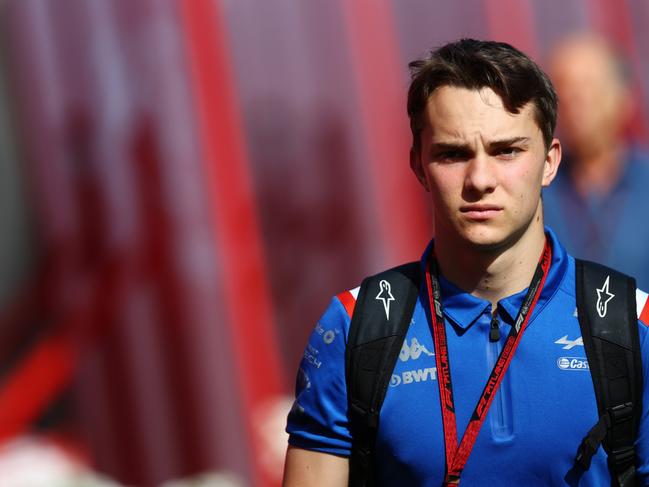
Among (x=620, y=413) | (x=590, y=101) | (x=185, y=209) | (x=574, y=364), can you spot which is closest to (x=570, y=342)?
(x=574, y=364)

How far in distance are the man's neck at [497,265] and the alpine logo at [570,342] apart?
0.41ft

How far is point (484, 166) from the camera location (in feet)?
6.97

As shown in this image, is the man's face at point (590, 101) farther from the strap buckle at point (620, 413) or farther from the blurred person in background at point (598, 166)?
the strap buckle at point (620, 413)

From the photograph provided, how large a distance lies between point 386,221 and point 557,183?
69 centimetres

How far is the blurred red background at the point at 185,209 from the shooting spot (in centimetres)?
455

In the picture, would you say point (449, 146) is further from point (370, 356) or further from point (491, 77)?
point (370, 356)

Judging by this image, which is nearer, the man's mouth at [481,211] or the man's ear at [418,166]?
the man's mouth at [481,211]

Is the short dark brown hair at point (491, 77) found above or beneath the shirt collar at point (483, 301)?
above

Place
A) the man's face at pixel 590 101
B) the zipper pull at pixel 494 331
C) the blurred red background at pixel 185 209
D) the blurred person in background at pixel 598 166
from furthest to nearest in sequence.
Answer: the man's face at pixel 590 101
the blurred red background at pixel 185 209
the blurred person in background at pixel 598 166
the zipper pull at pixel 494 331

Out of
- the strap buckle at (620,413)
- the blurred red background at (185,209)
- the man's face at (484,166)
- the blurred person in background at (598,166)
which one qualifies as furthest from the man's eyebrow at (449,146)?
the blurred red background at (185,209)

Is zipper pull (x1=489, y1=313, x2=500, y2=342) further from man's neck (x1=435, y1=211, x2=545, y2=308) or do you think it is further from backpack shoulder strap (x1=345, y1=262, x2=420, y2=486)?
backpack shoulder strap (x1=345, y1=262, x2=420, y2=486)

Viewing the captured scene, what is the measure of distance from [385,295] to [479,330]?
19 centimetres

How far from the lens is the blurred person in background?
14.4ft

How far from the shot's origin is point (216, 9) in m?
4.70
